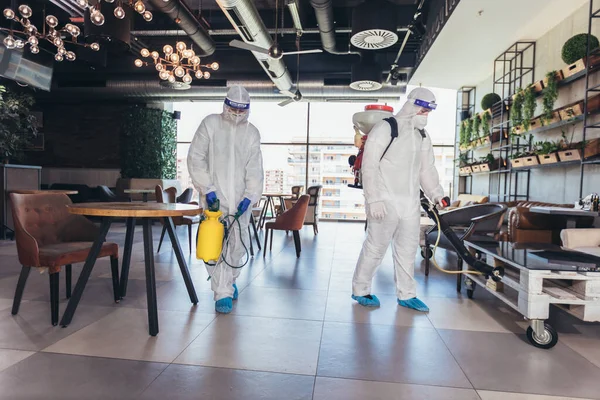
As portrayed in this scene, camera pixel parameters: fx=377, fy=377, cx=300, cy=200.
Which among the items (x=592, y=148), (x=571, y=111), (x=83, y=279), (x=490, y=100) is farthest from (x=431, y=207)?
(x=490, y=100)

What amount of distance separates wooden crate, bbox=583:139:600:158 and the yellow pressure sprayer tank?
4.23 metres

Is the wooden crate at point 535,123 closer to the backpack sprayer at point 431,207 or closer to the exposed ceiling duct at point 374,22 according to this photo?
the exposed ceiling duct at point 374,22

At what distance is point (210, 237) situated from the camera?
2488mm

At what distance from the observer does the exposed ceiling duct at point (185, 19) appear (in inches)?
220

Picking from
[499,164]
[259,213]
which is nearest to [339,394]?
[259,213]

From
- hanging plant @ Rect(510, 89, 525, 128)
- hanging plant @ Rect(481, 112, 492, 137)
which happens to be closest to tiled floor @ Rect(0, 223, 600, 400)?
hanging plant @ Rect(510, 89, 525, 128)

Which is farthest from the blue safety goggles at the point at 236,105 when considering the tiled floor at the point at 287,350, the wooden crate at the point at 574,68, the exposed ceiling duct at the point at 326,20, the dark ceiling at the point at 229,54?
the dark ceiling at the point at 229,54

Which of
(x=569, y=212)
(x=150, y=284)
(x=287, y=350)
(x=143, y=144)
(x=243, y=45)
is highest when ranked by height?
(x=243, y=45)

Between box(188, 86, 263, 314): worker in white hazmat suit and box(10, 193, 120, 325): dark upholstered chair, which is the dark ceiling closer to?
box(188, 86, 263, 314): worker in white hazmat suit

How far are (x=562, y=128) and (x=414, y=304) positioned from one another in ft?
13.8

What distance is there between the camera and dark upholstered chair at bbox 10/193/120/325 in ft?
7.54

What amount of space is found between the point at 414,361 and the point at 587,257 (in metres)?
1.26

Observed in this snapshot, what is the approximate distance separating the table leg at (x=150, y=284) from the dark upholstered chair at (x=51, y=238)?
49 cm

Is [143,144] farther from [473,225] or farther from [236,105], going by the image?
[473,225]
